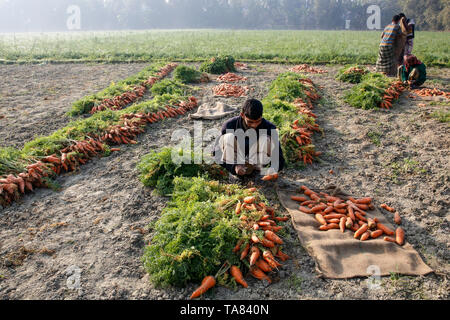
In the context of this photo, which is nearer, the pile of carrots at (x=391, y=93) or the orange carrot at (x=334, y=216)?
the orange carrot at (x=334, y=216)

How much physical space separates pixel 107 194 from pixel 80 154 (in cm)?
129

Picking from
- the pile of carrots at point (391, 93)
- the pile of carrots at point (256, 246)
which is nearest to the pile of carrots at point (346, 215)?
the pile of carrots at point (256, 246)

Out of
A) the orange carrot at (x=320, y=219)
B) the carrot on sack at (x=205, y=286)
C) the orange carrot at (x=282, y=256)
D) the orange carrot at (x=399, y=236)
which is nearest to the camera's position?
the carrot on sack at (x=205, y=286)

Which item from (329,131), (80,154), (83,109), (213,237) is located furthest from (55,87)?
(213,237)

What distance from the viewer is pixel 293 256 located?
116 inches

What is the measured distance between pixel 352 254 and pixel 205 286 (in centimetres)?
149

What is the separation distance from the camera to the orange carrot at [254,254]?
8.71 ft

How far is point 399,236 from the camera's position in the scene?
3.04 meters

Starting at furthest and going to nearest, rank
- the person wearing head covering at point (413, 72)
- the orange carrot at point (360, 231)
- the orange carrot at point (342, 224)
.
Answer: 1. the person wearing head covering at point (413, 72)
2. the orange carrot at point (342, 224)
3. the orange carrot at point (360, 231)

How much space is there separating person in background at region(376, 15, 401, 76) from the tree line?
6528 cm

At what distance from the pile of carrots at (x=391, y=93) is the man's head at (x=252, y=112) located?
4.88 meters

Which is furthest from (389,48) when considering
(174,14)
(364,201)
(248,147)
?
(174,14)

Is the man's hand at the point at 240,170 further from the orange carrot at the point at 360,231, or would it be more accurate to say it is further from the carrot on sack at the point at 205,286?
the carrot on sack at the point at 205,286

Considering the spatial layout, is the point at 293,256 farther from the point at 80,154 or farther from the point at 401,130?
the point at 401,130
